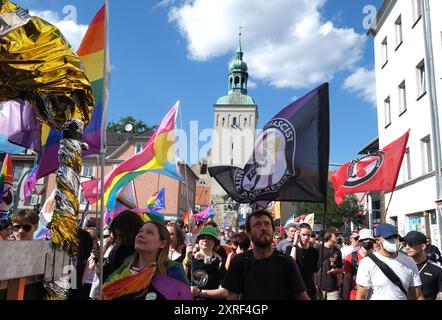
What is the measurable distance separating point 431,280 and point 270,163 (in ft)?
8.77

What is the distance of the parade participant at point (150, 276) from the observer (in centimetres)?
318

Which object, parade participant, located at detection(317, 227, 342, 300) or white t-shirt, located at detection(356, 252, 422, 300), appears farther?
parade participant, located at detection(317, 227, 342, 300)

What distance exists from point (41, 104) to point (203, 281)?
295 cm

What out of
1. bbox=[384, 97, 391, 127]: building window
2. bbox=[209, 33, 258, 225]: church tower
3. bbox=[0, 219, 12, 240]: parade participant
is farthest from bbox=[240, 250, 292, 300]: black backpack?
bbox=[209, 33, 258, 225]: church tower

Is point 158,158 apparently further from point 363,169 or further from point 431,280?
point 431,280

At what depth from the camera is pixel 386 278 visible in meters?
4.29

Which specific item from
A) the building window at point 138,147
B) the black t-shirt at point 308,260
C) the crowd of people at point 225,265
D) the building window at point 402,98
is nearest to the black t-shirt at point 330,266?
the crowd of people at point 225,265

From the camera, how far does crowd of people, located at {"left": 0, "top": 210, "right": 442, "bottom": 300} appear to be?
3.32 meters

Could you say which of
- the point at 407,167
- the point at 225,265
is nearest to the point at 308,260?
the point at 225,265

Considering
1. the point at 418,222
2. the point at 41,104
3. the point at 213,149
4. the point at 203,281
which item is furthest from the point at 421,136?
the point at 213,149

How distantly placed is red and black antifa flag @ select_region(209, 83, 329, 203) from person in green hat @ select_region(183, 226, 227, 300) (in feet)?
2.76

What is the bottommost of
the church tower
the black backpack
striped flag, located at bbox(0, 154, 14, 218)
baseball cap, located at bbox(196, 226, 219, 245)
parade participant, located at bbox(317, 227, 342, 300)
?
parade participant, located at bbox(317, 227, 342, 300)

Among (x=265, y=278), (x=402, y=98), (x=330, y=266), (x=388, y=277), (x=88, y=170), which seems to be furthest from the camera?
(x=88, y=170)

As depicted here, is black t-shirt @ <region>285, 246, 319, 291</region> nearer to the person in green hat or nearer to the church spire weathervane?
the person in green hat
